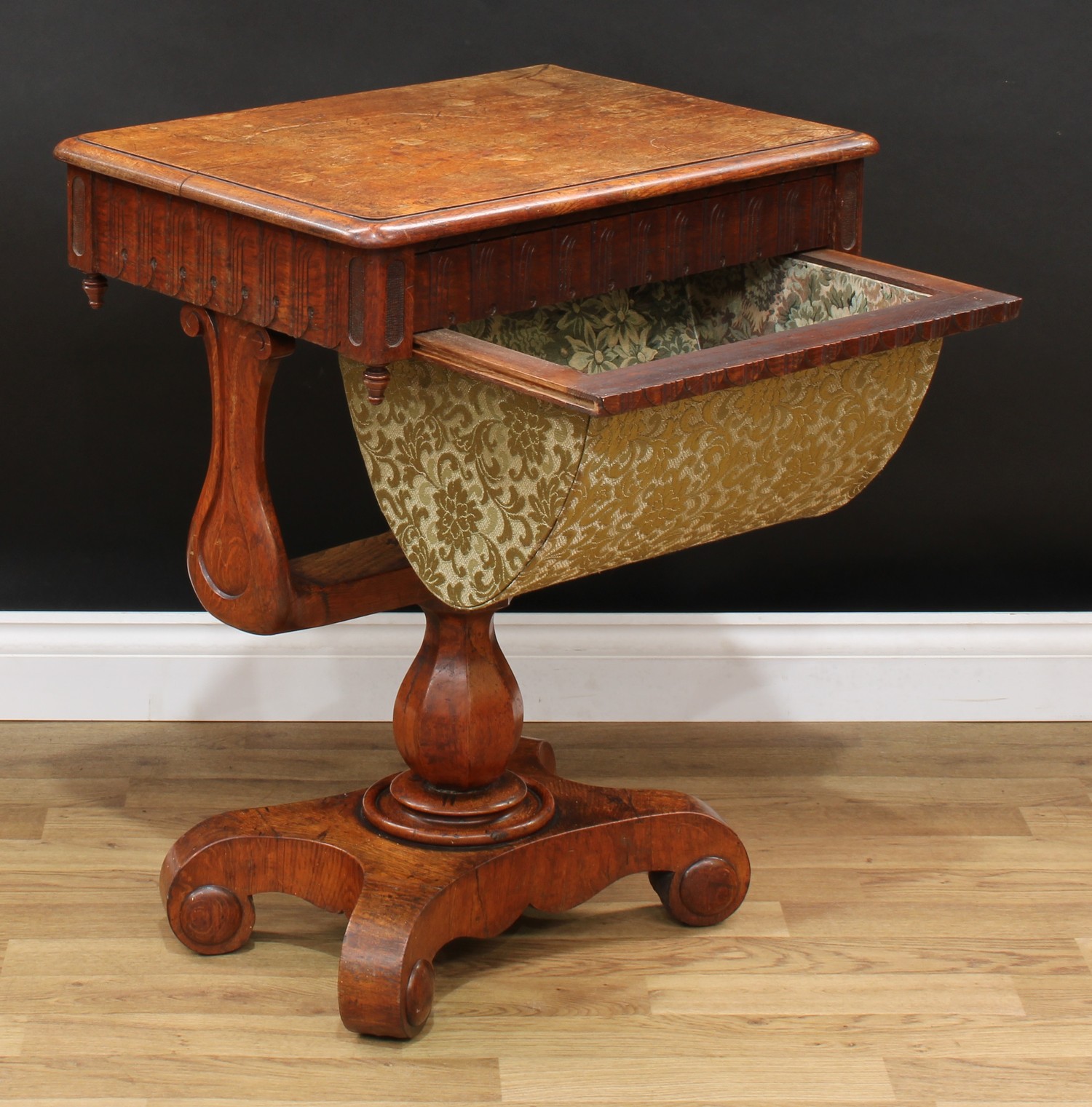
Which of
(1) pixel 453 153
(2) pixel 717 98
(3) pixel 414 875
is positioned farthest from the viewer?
(2) pixel 717 98

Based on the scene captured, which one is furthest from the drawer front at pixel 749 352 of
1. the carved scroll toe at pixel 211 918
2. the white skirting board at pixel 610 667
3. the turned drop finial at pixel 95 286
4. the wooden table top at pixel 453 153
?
the white skirting board at pixel 610 667

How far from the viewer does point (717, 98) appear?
280 cm

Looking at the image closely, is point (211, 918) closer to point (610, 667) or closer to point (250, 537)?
point (250, 537)

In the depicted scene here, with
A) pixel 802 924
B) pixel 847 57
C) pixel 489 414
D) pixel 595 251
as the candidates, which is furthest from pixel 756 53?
pixel 802 924

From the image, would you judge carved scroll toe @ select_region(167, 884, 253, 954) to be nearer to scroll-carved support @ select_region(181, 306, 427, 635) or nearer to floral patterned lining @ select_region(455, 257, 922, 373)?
scroll-carved support @ select_region(181, 306, 427, 635)

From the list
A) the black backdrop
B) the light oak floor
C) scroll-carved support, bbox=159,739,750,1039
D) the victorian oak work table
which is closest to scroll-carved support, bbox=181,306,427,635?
the victorian oak work table

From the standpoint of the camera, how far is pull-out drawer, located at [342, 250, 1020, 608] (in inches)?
73.7

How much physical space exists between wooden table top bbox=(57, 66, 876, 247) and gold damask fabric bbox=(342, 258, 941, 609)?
7.2 inches

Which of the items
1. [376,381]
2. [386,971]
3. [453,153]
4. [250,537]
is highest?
[453,153]

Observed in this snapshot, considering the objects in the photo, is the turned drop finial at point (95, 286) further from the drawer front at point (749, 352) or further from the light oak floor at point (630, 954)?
the light oak floor at point (630, 954)

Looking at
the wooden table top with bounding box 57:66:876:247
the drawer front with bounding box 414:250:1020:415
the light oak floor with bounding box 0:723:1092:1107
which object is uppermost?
the wooden table top with bounding box 57:66:876:247

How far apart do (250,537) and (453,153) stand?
1.63ft

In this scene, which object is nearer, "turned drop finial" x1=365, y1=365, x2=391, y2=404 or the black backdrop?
"turned drop finial" x1=365, y1=365, x2=391, y2=404

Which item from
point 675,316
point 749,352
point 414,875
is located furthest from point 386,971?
point 675,316
